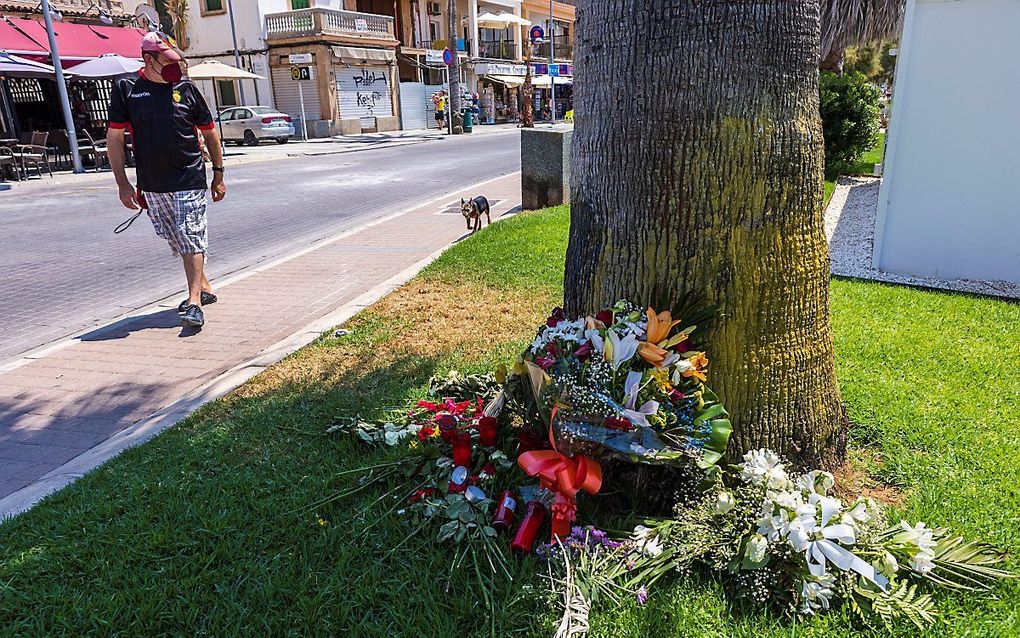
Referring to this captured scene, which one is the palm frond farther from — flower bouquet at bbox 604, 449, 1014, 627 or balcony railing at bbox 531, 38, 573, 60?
balcony railing at bbox 531, 38, 573, 60

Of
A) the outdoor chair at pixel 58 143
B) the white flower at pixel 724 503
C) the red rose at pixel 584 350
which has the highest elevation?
the outdoor chair at pixel 58 143

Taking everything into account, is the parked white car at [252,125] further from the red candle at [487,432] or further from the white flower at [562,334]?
the white flower at [562,334]

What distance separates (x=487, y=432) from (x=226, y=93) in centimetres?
3585

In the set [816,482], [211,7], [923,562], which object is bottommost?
[923,562]

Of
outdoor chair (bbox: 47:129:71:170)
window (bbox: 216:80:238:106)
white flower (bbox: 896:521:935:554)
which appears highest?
window (bbox: 216:80:238:106)

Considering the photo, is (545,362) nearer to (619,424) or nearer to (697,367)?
(619,424)

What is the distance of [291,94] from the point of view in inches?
1297

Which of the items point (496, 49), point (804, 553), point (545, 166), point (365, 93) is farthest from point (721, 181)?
point (496, 49)

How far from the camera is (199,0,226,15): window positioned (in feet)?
109

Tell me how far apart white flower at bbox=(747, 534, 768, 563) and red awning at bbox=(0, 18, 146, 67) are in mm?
21991

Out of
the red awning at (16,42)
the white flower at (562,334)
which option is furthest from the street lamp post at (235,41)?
the white flower at (562,334)

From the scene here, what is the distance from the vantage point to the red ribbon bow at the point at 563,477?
246cm

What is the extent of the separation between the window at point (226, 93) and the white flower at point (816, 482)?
3606 cm

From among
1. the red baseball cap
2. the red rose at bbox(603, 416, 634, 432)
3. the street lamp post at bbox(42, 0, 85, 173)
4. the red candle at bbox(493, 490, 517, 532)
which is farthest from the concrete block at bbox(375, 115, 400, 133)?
the red rose at bbox(603, 416, 634, 432)
